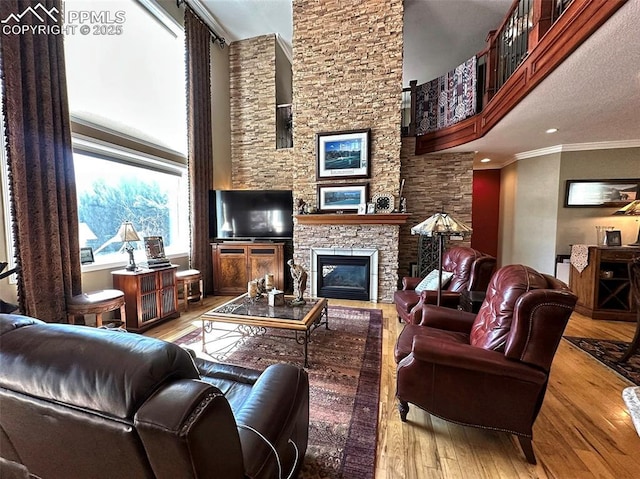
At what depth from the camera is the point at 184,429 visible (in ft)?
1.98

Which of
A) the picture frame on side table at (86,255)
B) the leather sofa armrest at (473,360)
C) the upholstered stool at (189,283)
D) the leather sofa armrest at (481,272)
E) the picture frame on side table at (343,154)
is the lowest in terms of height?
the upholstered stool at (189,283)

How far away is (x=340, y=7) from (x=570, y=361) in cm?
555

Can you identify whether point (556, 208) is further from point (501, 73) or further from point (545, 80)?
point (545, 80)

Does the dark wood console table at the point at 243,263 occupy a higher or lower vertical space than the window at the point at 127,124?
lower

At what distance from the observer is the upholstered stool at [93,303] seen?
2.66 m

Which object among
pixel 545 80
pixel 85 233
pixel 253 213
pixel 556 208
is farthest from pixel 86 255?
pixel 556 208

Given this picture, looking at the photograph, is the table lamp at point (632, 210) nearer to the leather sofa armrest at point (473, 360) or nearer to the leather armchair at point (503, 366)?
the leather armchair at point (503, 366)

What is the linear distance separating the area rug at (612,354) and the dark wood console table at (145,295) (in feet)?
15.3

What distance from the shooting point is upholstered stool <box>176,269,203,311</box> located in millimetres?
4064

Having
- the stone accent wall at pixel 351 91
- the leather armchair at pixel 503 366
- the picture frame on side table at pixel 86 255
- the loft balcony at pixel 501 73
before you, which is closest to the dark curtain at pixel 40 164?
the picture frame on side table at pixel 86 255

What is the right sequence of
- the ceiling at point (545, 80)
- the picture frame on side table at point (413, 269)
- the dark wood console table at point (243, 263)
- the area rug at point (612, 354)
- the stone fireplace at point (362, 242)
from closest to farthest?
the ceiling at point (545, 80)
the area rug at point (612, 354)
the stone fireplace at point (362, 242)
the dark wood console table at point (243, 263)
the picture frame on side table at point (413, 269)

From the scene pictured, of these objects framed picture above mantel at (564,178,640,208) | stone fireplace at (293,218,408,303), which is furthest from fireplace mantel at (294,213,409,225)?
framed picture above mantel at (564,178,640,208)

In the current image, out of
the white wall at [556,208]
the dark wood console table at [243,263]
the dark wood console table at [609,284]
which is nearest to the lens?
the dark wood console table at [609,284]

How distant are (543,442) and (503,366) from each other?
684mm
